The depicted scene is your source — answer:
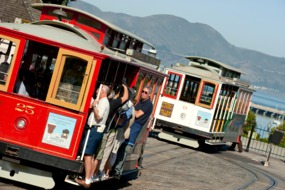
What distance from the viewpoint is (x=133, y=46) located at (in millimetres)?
15531

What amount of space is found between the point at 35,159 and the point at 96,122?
1216 millimetres

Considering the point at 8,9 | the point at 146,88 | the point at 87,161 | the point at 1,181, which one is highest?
the point at 8,9

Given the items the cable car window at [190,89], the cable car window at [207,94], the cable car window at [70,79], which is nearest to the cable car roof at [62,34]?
the cable car window at [70,79]

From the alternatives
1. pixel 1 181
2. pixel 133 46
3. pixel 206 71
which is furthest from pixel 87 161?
pixel 206 71

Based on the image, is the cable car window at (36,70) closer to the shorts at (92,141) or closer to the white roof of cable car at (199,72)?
the shorts at (92,141)

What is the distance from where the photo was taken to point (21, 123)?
11.3 metres

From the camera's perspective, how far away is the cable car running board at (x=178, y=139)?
27000mm

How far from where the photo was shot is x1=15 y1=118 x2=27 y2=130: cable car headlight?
1129 centimetres

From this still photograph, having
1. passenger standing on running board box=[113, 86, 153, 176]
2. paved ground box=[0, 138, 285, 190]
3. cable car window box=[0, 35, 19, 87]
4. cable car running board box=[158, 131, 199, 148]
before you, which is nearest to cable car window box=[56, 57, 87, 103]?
cable car window box=[0, 35, 19, 87]

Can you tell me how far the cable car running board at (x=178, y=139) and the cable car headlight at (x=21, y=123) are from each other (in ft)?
52.1

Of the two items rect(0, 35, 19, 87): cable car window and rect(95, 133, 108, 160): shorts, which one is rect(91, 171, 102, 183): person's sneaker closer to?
rect(95, 133, 108, 160): shorts

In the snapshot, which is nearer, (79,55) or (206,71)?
(79,55)

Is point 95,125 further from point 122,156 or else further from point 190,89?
point 190,89

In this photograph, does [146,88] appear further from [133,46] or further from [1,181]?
[1,181]
